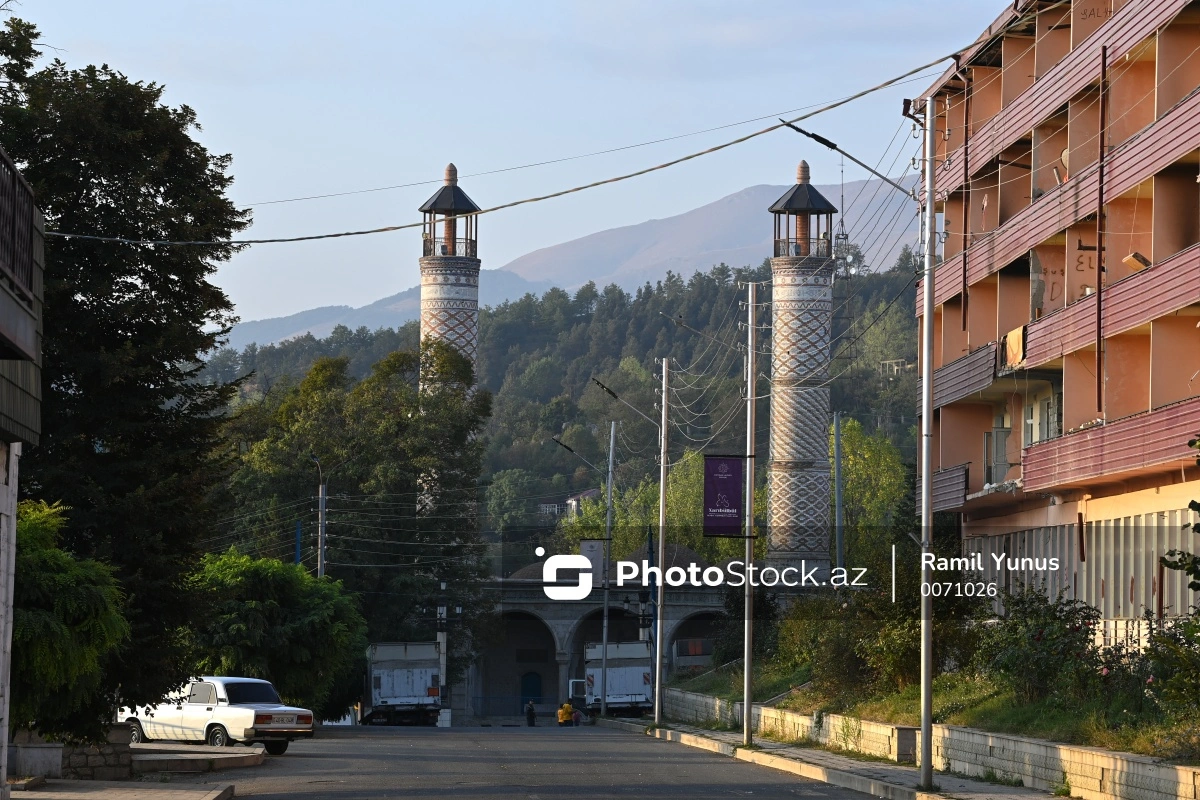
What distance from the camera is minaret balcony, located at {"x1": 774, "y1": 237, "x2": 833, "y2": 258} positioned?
7944 centimetres

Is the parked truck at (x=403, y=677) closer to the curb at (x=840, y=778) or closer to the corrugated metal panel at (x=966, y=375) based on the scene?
the corrugated metal panel at (x=966, y=375)

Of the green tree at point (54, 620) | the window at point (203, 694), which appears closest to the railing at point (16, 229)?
the green tree at point (54, 620)

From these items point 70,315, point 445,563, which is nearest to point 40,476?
point 70,315

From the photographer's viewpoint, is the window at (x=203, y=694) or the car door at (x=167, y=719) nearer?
the window at (x=203, y=694)

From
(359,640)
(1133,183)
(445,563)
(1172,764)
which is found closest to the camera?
(1172,764)

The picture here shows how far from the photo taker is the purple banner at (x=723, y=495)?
37750 millimetres

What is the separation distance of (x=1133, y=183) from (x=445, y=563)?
46.8 m

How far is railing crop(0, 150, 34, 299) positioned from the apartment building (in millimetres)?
12009

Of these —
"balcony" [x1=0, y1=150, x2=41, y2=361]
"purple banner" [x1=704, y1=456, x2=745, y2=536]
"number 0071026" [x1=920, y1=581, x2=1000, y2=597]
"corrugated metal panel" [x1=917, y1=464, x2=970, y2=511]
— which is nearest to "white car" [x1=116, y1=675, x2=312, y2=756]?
"purple banner" [x1=704, y1=456, x2=745, y2=536]

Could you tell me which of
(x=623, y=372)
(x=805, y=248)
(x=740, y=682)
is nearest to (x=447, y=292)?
(x=805, y=248)

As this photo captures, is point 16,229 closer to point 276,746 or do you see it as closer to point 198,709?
point 276,746

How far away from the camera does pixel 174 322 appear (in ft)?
86.6

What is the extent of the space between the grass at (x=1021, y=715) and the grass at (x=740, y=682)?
774cm

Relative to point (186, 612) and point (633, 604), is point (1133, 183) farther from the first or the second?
point (633, 604)
